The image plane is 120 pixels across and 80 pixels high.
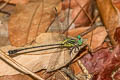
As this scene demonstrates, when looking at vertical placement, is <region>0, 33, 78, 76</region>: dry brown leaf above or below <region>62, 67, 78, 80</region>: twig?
above

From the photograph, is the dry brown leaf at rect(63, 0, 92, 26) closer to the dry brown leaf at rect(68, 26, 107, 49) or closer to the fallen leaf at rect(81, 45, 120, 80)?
the dry brown leaf at rect(68, 26, 107, 49)

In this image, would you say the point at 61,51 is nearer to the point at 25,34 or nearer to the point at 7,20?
the point at 25,34

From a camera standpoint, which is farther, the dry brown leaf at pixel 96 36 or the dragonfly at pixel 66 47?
the dry brown leaf at pixel 96 36

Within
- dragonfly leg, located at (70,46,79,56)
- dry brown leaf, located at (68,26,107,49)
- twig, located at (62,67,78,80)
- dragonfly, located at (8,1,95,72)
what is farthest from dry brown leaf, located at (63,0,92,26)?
twig, located at (62,67,78,80)

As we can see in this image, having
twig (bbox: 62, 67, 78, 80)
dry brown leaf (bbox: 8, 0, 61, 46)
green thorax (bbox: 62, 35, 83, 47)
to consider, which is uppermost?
dry brown leaf (bbox: 8, 0, 61, 46)

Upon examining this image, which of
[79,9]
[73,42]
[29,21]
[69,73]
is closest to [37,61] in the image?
[69,73]

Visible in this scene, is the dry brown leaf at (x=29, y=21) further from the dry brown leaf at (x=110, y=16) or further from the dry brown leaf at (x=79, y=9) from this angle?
the dry brown leaf at (x=110, y=16)

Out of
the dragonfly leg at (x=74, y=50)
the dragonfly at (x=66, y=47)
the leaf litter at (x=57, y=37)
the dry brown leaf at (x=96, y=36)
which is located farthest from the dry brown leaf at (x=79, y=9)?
the dragonfly leg at (x=74, y=50)

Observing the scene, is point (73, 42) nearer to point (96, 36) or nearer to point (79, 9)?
point (96, 36)
